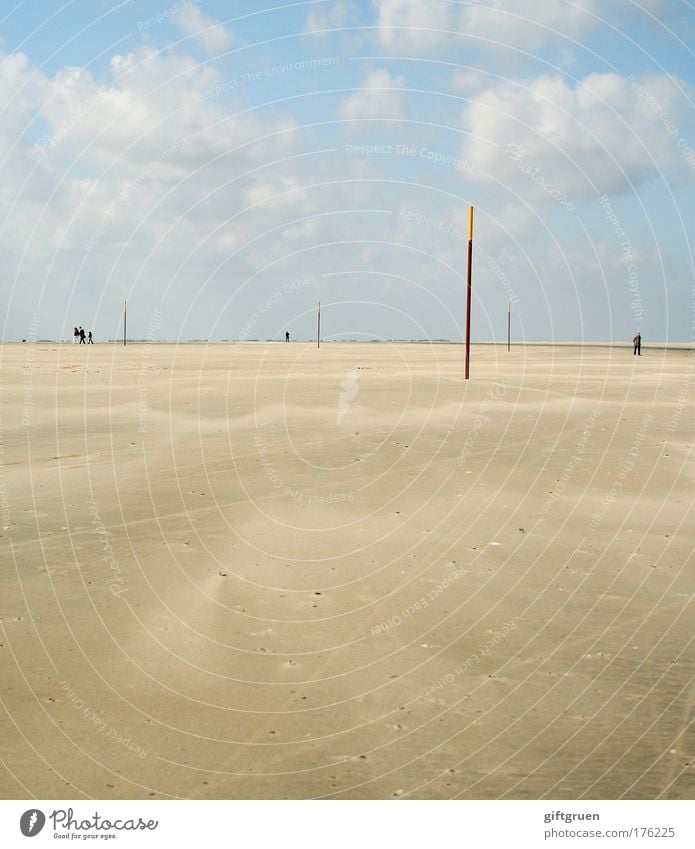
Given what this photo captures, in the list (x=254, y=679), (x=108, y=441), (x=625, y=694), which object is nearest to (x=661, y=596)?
(x=625, y=694)

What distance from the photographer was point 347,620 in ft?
18.4

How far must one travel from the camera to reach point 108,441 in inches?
501

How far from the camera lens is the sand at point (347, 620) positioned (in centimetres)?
387

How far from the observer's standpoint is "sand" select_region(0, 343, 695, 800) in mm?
3871

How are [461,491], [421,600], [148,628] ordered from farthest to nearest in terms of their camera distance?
[461,491]
[421,600]
[148,628]

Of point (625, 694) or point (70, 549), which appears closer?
point (625, 694)

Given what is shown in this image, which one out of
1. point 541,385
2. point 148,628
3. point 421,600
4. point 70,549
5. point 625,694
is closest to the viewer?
point 625,694

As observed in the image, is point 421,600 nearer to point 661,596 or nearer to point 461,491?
point 661,596

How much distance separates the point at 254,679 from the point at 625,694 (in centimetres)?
224
